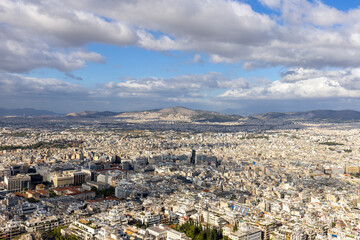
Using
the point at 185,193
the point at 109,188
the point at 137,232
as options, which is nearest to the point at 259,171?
the point at 185,193

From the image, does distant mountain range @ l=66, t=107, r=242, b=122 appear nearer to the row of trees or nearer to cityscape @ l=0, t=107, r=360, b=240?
cityscape @ l=0, t=107, r=360, b=240

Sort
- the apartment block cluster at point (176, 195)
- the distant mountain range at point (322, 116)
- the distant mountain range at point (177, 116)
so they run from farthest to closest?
the distant mountain range at point (322, 116), the distant mountain range at point (177, 116), the apartment block cluster at point (176, 195)

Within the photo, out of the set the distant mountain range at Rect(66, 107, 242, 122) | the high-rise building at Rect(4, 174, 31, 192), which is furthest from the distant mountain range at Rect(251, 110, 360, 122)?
the high-rise building at Rect(4, 174, 31, 192)

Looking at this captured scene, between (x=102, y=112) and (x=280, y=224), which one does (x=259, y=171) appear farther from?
(x=102, y=112)

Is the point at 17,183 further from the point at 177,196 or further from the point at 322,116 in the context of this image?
the point at 322,116

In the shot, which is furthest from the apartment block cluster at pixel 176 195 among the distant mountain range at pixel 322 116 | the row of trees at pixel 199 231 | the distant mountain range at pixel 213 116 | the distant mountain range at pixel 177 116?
the distant mountain range at pixel 322 116

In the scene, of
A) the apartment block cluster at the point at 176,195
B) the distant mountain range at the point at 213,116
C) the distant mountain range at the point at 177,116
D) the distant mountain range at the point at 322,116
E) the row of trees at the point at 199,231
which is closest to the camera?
the row of trees at the point at 199,231

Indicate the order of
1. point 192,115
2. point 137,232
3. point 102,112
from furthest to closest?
point 102,112
point 192,115
point 137,232

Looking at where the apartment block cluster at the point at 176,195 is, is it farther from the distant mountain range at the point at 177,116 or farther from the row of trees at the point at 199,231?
the distant mountain range at the point at 177,116

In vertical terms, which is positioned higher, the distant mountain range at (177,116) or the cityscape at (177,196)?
the distant mountain range at (177,116)
